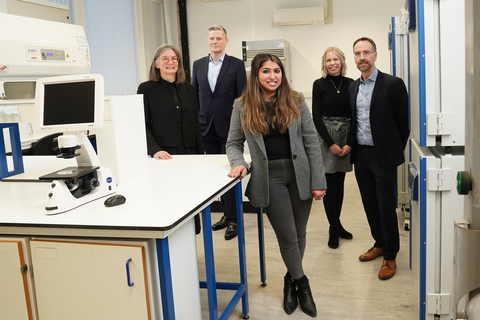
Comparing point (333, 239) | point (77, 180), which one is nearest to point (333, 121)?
point (333, 239)

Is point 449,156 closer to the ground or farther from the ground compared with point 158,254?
farther from the ground

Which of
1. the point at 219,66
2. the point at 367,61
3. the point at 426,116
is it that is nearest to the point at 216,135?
the point at 219,66

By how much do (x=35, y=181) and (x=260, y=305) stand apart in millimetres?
1419

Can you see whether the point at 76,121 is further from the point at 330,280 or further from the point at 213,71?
the point at 213,71

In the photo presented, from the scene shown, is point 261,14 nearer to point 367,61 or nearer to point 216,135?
point 216,135

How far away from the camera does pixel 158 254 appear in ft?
5.37

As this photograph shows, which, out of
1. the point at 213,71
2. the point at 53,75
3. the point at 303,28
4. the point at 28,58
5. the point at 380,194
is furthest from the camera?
the point at 303,28

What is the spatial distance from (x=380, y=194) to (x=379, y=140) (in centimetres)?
34

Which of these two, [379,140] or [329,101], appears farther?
[329,101]

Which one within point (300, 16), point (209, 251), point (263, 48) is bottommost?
point (209, 251)

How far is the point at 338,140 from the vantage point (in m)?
3.35

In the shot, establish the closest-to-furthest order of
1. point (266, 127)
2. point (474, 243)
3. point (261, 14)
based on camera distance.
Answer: point (474, 243), point (266, 127), point (261, 14)

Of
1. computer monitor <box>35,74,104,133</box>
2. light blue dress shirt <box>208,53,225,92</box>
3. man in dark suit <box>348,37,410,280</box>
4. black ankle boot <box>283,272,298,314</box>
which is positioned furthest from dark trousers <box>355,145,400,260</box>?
computer monitor <box>35,74,104,133</box>

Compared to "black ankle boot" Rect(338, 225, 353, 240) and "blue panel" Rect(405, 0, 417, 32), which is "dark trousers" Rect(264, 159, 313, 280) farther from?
"black ankle boot" Rect(338, 225, 353, 240)
